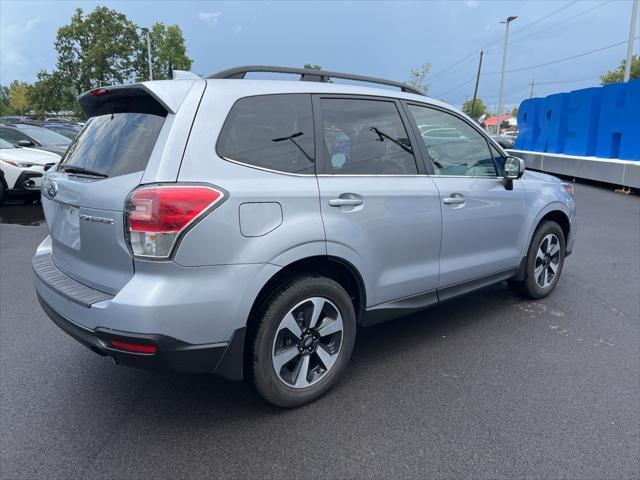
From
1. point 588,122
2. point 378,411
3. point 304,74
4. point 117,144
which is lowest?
point 378,411

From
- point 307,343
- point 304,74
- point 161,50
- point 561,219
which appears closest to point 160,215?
point 307,343

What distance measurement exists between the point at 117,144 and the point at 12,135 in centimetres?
1039

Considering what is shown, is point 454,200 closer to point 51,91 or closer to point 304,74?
point 304,74

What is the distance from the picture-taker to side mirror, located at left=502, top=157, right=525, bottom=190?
390cm

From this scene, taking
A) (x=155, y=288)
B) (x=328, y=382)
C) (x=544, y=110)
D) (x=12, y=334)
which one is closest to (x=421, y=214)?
(x=328, y=382)

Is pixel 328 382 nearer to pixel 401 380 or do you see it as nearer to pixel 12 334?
pixel 401 380

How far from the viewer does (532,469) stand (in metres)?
2.35

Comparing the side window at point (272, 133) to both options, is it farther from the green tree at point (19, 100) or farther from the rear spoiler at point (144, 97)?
the green tree at point (19, 100)

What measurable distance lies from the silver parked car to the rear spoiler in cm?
1

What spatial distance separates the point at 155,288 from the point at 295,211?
0.82m

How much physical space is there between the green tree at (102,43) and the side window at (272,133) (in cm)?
5057

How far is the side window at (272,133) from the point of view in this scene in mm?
2502

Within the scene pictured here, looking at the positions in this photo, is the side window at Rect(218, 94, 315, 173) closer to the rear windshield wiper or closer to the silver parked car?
the silver parked car

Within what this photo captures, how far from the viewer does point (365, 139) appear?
3.12 meters
